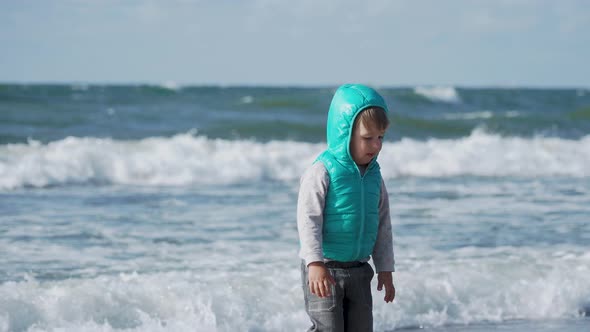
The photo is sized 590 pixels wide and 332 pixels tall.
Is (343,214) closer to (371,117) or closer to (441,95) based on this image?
(371,117)

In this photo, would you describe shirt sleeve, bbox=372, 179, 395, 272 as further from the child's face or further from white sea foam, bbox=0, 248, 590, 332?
white sea foam, bbox=0, 248, 590, 332

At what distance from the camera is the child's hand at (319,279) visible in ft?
11.0

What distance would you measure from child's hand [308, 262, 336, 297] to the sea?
2060 millimetres

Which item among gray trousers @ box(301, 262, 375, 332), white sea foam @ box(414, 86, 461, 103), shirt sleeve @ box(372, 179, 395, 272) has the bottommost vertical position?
gray trousers @ box(301, 262, 375, 332)

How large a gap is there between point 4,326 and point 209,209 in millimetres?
4643

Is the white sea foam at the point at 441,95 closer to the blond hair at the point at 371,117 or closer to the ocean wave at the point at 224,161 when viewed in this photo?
the ocean wave at the point at 224,161

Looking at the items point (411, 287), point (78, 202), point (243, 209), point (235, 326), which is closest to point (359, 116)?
point (235, 326)

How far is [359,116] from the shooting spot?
340cm

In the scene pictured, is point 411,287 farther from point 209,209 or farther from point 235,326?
point 209,209

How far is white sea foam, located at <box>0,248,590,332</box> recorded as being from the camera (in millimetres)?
5312

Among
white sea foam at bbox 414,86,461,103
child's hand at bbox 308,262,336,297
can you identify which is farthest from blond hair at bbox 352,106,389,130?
white sea foam at bbox 414,86,461,103

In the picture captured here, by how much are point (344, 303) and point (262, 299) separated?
2.20 m

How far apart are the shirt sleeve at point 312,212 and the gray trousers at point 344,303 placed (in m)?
0.16

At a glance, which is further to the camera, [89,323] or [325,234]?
[89,323]
